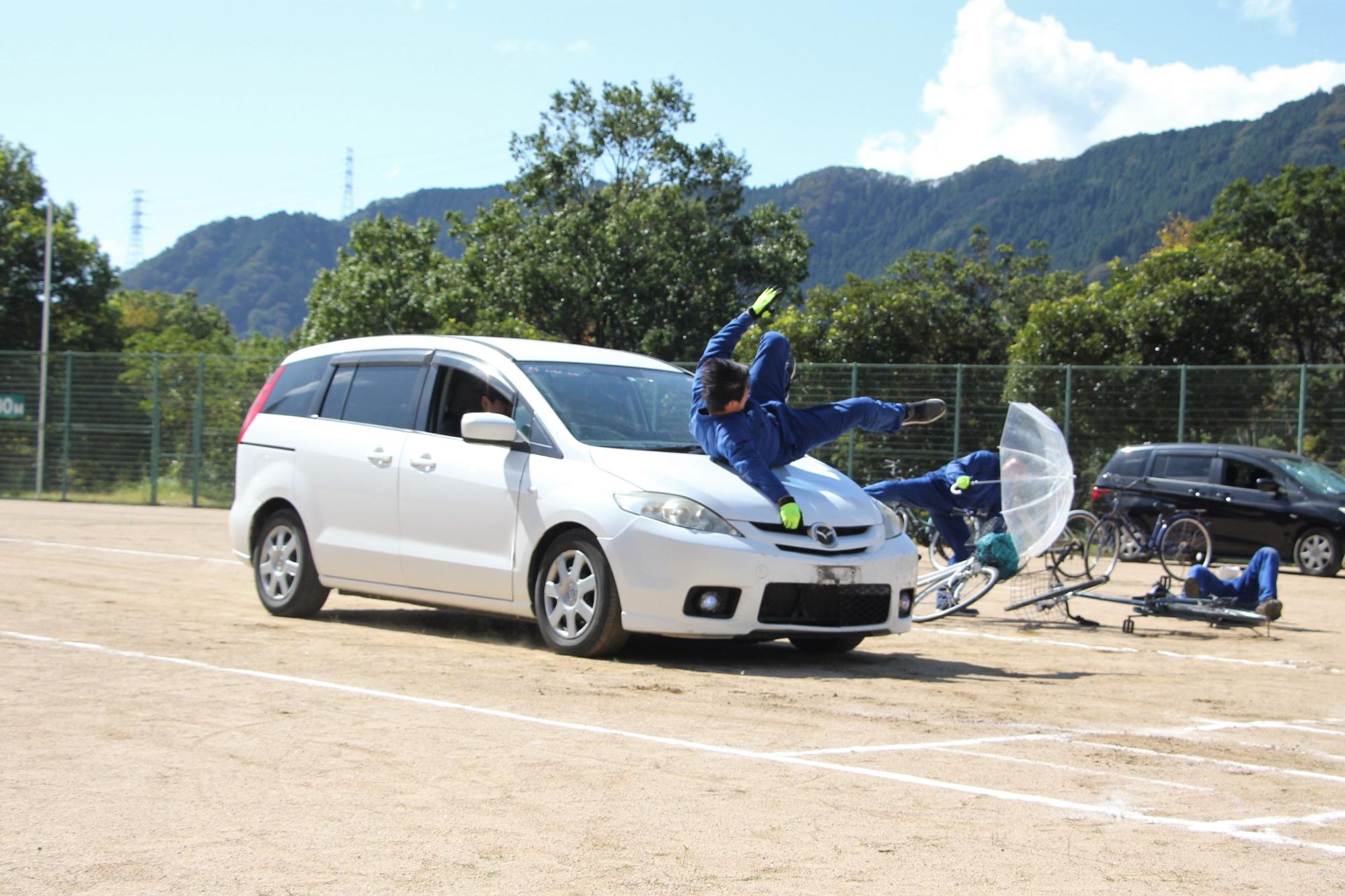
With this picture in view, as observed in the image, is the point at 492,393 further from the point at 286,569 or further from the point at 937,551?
the point at 937,551

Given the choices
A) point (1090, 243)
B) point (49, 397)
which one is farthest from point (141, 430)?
point (1090, 243)

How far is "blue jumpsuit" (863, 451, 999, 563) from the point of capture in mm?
11172

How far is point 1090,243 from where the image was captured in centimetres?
17612

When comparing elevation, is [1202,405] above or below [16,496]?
above

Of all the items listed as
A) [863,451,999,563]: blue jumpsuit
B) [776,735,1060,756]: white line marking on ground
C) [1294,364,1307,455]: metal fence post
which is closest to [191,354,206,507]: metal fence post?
[1294,364,1307,455]: metal fence post

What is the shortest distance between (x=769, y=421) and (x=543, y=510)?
135 cm

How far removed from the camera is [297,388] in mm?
10383

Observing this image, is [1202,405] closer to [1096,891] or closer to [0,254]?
[1096,891]

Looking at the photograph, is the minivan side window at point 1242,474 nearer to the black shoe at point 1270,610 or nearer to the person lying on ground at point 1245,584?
the person lying on ground at point 1245,584

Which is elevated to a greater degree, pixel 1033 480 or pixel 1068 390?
pixel 1068 390

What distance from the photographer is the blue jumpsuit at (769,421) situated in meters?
8.14

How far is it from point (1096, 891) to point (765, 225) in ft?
153

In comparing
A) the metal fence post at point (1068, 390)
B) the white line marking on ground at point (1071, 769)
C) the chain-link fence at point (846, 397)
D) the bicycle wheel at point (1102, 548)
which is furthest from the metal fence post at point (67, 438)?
the white line marking on ground at point (1071, 769)

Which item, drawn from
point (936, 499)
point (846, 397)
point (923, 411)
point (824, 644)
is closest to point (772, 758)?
point (824, 644)
